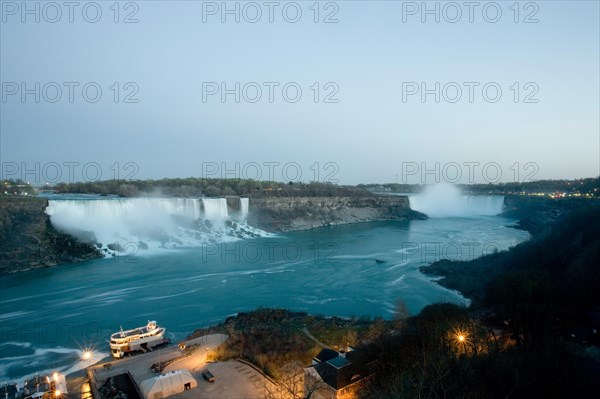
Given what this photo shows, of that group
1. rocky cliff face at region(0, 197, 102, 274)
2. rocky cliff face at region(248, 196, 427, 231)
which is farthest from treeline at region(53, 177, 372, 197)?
rocky cliff face at region(0, 197, 102, 274)

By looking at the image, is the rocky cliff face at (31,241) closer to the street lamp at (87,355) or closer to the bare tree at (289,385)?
the street lamp at (87,355)

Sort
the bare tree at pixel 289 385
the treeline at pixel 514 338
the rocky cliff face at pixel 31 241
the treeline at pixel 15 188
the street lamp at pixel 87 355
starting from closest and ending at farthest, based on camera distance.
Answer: the treeline at pixel 514 338 → the bare tree at pixel 289 385 → the street lamp at pixel 87 355 → the rocky cliff face at pixel 31 241 → the treeline at pixel 15 188

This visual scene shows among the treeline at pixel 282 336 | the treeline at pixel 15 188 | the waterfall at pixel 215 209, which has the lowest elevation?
the treeline at pixel 282 336

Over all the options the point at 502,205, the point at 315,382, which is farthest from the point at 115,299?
the point at 502,205

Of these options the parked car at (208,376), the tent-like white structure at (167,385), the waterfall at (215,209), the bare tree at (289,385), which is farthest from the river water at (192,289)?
the waterfall at (215,209)

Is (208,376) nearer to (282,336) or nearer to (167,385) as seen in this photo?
(167,385)

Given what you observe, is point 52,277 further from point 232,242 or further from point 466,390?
point 466,390
